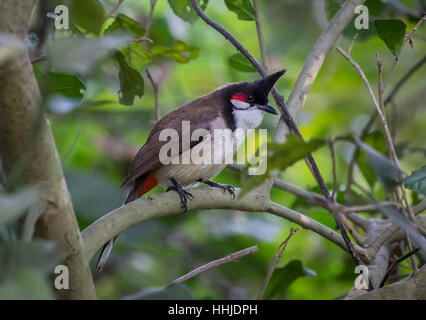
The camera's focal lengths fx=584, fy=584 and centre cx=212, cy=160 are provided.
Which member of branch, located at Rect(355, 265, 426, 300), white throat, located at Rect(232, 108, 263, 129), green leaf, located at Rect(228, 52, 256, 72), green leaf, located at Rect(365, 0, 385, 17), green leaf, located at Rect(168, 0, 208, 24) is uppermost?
green leaf, located at Rect(168, 0, 208, 24)

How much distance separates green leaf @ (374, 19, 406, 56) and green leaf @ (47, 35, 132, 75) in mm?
1302

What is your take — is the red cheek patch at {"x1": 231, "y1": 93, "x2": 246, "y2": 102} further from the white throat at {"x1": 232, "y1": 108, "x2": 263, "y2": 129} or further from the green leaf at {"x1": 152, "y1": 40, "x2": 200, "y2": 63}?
the green leaf at {"x1": 152, "y1": 40, "x2": 200, "y2": 63}

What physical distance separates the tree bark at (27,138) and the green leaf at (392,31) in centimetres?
124

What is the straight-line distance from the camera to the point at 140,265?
3.79 meters

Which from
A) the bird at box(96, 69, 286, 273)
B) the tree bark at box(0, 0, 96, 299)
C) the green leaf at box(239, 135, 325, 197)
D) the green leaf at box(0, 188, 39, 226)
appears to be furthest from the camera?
the bird at box(96, 69, 286, 273)

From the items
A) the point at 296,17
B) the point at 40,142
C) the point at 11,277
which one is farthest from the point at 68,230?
the point at 296,17

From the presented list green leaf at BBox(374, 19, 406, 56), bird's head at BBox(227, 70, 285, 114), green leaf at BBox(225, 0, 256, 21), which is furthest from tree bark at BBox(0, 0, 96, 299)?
bird's head at BBox(227, 70, 285, 114)

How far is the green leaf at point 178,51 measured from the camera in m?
2.66

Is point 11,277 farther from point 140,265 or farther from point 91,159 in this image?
point 91,159

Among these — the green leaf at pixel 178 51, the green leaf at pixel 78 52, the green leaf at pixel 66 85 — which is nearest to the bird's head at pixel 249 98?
the green leaf at pixel 178 51

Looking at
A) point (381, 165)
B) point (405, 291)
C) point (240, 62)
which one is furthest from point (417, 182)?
point (240, 62)

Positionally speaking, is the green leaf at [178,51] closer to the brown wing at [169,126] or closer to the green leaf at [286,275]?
the brown wing at [169,126]

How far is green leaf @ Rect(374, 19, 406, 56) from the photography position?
6.61ft
